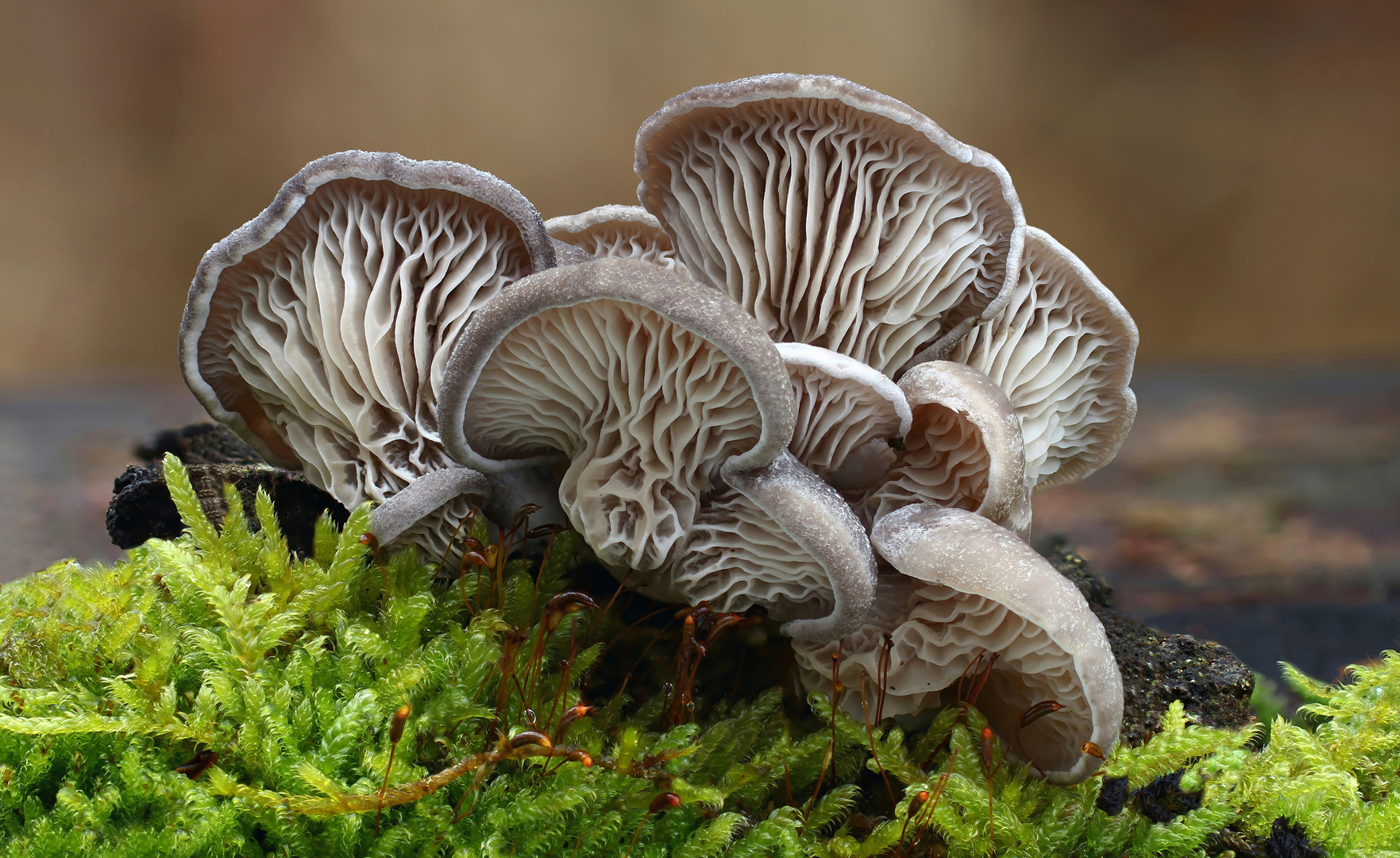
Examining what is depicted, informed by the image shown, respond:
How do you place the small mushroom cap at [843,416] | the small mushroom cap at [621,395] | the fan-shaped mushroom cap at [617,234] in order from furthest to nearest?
the fan-shaped mushroom cap at [617,234], the small mushroom cap at [843,416], the small mushroom cap at [621,395]

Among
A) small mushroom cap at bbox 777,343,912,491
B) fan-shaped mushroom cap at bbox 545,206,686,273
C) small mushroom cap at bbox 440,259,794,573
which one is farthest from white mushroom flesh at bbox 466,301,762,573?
fan-shaped mushroom cap at bbox 545,206,686,273

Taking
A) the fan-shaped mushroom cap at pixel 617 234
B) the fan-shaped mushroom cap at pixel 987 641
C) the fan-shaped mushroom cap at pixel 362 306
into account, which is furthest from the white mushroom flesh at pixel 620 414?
the fan-shaped mushroom cap at pixel 617 234

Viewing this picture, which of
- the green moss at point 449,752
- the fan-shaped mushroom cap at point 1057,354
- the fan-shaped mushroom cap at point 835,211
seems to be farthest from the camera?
the fan-shaped mushroom cap at point 1057,354

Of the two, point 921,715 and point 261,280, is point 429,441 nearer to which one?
point 261,280

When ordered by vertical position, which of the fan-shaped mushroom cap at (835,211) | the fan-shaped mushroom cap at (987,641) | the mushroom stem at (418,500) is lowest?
the mushroom stem at (418,500)

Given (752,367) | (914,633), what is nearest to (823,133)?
(752,367)

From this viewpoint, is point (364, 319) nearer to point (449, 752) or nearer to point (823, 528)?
point (449, 752)

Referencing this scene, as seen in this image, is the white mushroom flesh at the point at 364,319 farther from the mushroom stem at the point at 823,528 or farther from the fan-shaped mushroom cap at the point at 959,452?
the fan-shaped mushroom cap at the point at 959,452

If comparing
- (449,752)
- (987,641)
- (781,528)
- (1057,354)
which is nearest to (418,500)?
(449,752)
